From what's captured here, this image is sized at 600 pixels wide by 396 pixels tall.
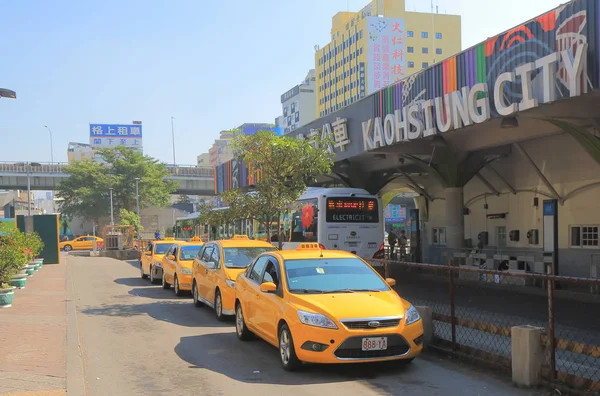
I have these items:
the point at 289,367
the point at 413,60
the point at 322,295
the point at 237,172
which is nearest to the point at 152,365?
the point at 289,367

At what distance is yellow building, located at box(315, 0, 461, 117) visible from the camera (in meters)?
112

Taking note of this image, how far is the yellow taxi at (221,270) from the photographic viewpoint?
11.8m

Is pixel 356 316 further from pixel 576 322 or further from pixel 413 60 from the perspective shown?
pixel 413 60

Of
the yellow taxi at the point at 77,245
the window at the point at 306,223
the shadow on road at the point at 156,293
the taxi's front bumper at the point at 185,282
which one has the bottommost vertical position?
the yellow taxi at the point at 77,245

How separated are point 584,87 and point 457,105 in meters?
4.25

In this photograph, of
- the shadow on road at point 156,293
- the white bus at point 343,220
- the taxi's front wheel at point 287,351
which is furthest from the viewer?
the white bus at point 343,220

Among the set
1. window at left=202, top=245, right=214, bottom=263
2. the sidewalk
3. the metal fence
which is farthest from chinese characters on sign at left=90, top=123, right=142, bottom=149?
window at left=202, top=245, right=214, bottom=263

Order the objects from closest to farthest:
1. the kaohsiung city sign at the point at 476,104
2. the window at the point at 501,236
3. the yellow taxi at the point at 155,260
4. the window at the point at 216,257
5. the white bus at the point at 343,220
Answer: the kaohsiung city sign at the point at 476,104 < the window at the point at 216,257 < the white bus at the point at 343,220 < the yellow taxi at the point at 155,260 < the window at the point at 501,236

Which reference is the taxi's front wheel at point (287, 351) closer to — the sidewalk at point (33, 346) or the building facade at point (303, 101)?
the sidewalk at point (33, 346)

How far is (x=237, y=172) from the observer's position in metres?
36.7

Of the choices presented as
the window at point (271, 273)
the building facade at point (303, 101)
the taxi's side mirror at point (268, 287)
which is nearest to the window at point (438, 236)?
the window at point (271, 273)

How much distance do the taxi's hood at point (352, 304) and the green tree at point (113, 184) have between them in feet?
213

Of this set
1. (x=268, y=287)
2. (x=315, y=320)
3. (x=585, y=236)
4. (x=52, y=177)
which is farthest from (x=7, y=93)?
(x=52, y=177)

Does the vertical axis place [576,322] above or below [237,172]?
below
